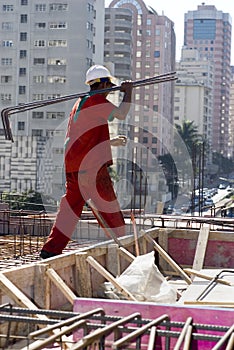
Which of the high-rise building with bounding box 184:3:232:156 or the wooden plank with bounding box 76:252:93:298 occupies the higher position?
the high-rise building with bounding box 184:3:232:156

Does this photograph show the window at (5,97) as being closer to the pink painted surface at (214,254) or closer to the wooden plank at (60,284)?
the pink painted surface at (214,254)

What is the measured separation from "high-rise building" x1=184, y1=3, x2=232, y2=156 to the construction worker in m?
126

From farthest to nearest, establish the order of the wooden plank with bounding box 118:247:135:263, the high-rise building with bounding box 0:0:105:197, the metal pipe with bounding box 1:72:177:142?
the high-rise building with bounding box 0:0:105:197, the wooden plank with bounding box 118:247:135:263, the metal pipe with bounding box 1:72:177:142

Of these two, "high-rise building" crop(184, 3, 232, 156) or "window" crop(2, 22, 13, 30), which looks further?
"high-rise building" crop(184, 3, 232, 156)

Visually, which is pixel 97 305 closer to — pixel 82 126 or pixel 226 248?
pixel 82 126

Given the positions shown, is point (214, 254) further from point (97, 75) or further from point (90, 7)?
point (90, 7)

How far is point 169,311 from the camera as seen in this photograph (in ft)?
17.1

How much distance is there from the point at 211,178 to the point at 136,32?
82.1 ft

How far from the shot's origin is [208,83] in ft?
416

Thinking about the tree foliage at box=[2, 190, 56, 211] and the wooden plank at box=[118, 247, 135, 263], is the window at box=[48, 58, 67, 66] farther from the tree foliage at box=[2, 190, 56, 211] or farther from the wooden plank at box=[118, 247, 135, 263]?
the wooden plank at box=[118, 247, 135, 263]

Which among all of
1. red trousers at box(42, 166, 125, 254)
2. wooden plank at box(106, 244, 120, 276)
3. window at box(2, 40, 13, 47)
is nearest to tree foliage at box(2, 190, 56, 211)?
wooden plank at box(106, 244, 120, 276)

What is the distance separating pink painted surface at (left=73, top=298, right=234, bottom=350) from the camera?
509 cm

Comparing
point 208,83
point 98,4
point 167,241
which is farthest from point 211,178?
point 167,241

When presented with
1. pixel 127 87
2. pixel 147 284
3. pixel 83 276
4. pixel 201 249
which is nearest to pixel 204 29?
pixel 201 249
